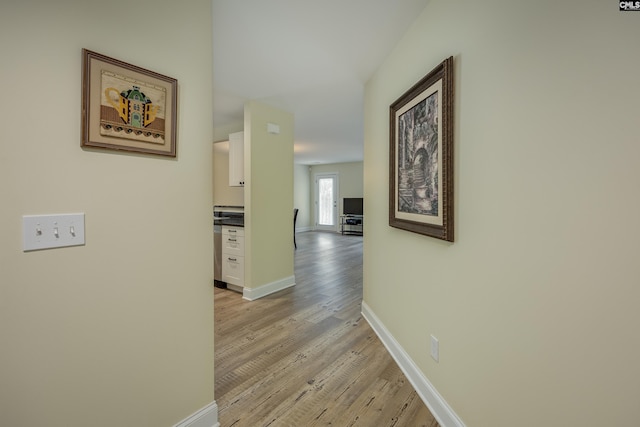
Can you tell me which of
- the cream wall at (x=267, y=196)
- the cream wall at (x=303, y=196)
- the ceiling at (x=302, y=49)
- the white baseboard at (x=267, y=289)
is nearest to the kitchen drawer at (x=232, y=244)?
the cream wall at (x=267, y=196)

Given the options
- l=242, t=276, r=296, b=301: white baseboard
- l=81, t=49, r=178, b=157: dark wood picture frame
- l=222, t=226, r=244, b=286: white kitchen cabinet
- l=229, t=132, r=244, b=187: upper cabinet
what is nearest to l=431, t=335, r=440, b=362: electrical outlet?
l=81, t=49, r=178, b=157: dark wood picture frame

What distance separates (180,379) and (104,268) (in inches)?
26.8

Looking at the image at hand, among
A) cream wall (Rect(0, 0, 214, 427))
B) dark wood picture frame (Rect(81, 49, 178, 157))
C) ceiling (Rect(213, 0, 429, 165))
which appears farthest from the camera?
ceiling (Rect(213, 0, 429, 165))

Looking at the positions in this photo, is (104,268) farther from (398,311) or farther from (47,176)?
(398,311)

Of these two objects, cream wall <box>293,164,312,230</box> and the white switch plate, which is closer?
the white switch plate

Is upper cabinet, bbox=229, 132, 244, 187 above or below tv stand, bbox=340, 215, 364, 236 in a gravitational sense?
above

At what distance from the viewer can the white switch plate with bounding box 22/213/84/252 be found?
0.99 metres

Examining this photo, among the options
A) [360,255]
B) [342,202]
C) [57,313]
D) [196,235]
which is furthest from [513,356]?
[342,202]

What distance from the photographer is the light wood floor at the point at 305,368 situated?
1.64 metres

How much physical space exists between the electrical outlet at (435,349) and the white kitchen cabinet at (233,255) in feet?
8.50

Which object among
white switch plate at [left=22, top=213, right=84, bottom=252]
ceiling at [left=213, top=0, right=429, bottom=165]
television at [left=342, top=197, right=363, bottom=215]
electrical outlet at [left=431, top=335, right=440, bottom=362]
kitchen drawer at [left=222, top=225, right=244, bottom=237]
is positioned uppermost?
ceiling at [left=213, top=0, right=429, bottom=165]

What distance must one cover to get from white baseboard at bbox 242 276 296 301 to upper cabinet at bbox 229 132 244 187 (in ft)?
4.57

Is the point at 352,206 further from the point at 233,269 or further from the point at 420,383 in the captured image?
the point at 420,383

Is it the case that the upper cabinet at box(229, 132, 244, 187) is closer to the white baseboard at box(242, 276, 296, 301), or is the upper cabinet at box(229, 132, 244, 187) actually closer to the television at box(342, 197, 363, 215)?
the white baseboard at box(242, 276, 296, 301)
